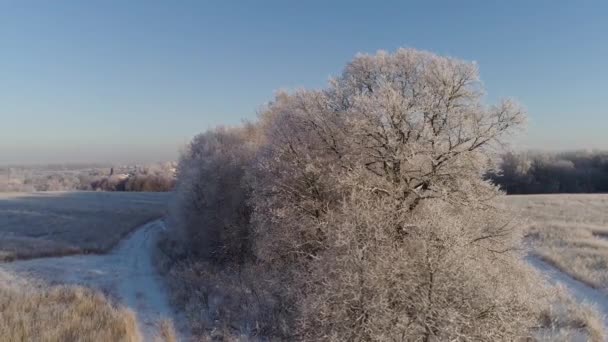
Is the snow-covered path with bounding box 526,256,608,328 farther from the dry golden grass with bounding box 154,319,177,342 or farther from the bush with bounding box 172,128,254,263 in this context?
the bush with bounding box 172,128,254,263

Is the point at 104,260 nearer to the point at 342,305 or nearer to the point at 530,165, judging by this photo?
the point at 342,305

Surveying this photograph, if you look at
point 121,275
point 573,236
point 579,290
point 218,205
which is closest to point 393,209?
point 579,290

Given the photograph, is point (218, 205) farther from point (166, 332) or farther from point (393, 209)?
point (393, 209)

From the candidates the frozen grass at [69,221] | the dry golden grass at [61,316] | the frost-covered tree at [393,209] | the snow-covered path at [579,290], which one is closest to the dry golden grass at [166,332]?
the dry golden grass at [61,316]

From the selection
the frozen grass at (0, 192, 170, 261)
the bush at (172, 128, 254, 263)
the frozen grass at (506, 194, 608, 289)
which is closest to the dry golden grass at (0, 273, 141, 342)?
the bush at (172, 128, 254, 263)

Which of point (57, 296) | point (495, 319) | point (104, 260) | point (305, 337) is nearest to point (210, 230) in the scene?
point (104, 260)
